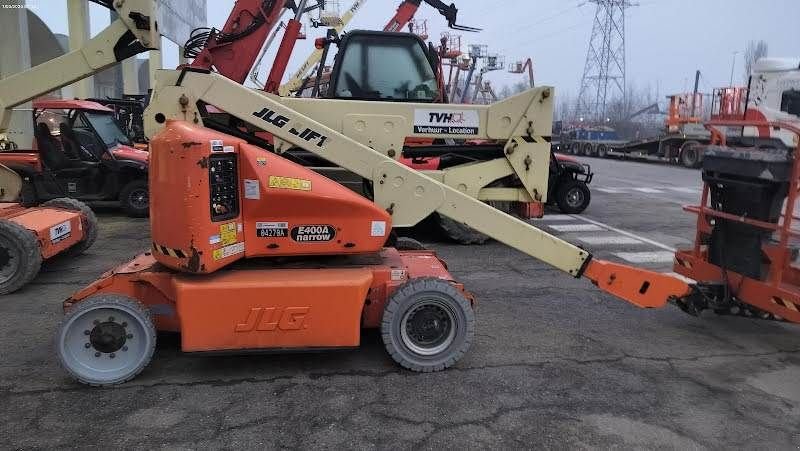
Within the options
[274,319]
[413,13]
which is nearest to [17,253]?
[274,319]

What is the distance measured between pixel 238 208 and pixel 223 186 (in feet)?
0.62

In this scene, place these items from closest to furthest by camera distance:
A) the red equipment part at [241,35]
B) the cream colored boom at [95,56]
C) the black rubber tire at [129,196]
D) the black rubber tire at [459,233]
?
the cream colored boom at [95,56] → the red equipment part at [241,35] → the black rubber tire at [459,233] → the black rubber tire at [129,196]

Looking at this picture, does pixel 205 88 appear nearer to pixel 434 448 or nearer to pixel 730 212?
pixel 434 448

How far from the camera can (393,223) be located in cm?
436

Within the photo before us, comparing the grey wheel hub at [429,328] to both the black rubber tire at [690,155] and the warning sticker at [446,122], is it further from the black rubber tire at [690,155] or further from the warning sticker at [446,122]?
the black rubber tire at [690,155]

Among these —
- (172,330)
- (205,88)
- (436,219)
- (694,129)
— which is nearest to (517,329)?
(172,330)

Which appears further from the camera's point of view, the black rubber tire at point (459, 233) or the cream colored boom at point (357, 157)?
the black rubber tire at point (459, 233)

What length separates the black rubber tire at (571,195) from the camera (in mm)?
12164

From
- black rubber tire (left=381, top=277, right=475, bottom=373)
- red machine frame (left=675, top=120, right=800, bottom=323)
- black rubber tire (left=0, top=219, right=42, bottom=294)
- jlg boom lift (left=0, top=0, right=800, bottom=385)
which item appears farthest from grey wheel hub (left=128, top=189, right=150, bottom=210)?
red machine frame (left=675, top=120, right=800, bottom=323)

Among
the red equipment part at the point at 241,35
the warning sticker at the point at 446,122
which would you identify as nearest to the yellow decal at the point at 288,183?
the warning sticker at the point at 446,122

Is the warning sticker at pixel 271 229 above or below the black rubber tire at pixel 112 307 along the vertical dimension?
above

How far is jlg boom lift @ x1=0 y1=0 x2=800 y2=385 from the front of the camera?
153 inches

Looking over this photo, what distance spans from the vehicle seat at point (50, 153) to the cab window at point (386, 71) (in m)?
6.13

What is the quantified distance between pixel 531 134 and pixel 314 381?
8.70 ft
